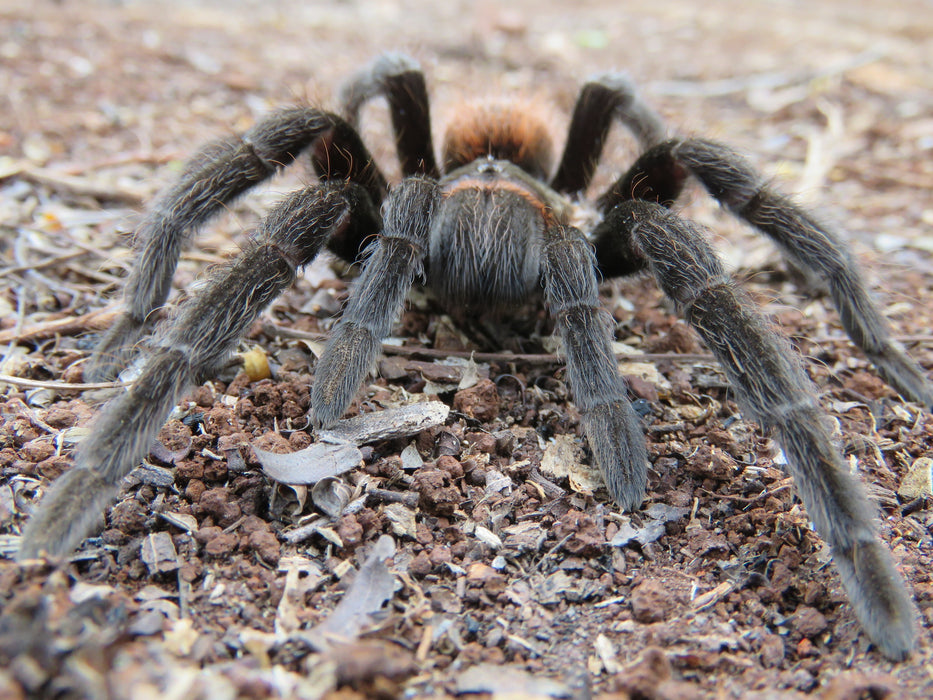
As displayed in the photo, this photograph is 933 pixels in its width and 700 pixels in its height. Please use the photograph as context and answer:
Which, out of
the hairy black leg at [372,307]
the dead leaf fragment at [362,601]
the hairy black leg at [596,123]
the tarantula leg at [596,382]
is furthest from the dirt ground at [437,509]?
the hairy black leg at [596,123]

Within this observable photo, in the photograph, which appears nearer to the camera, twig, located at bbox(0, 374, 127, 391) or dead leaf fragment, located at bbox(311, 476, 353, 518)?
dead leaf fragment, located at bbox(311, 476, 353, 518)

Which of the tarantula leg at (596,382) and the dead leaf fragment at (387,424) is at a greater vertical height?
the tarantula leg at (596,382)

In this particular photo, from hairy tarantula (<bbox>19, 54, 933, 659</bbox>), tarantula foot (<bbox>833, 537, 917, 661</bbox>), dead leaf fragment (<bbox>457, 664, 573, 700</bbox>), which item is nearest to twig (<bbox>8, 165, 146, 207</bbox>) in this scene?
hairy tarantula (<bbox>19, 54, 933, 659</bbox>)

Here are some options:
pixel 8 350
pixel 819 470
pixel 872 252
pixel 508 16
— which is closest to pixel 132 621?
pixel 8 350

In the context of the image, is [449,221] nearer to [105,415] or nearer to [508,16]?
[105,415]

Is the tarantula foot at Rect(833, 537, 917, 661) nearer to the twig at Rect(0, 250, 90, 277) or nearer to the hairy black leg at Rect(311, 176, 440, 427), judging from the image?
the hairy black leg at Rect(311, 176, 440, 427)

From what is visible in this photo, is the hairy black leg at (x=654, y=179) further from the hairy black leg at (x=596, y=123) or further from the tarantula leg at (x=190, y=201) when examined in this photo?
the tarantula leg at (x=190, y=201)

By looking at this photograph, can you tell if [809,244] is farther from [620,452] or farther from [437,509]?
[437,509]
